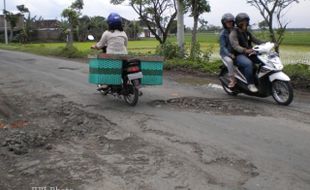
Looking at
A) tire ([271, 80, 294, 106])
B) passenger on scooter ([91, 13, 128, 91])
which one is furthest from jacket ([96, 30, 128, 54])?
tire ([271, 80, 294, 106])

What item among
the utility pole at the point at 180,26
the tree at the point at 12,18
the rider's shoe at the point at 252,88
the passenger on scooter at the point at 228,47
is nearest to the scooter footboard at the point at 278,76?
the rider's shoe at the point at 252,88

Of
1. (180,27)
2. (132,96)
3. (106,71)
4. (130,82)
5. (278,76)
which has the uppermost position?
(180,27)

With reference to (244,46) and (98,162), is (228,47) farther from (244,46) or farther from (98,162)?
(98,162)

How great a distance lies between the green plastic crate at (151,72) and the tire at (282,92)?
224 cm

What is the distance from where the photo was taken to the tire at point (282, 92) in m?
9.16

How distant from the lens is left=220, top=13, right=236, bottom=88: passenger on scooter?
33.9 feet

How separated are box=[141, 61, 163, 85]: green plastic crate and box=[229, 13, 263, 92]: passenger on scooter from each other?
173cm

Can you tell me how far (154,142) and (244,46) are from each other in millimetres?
4436

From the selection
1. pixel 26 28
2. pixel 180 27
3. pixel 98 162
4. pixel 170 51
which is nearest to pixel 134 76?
pixel 98 162

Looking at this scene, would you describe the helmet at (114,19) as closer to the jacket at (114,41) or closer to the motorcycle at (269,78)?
the jacket at (114,41)

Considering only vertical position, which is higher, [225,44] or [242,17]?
[242,17]

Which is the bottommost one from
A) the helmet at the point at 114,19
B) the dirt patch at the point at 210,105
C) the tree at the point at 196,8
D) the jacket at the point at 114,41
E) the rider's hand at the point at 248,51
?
the dirt patch at the point at 210,105

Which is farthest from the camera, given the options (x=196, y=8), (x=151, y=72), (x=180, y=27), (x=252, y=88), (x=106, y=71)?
(x=196, y=8)

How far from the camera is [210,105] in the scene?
9.26 meters
